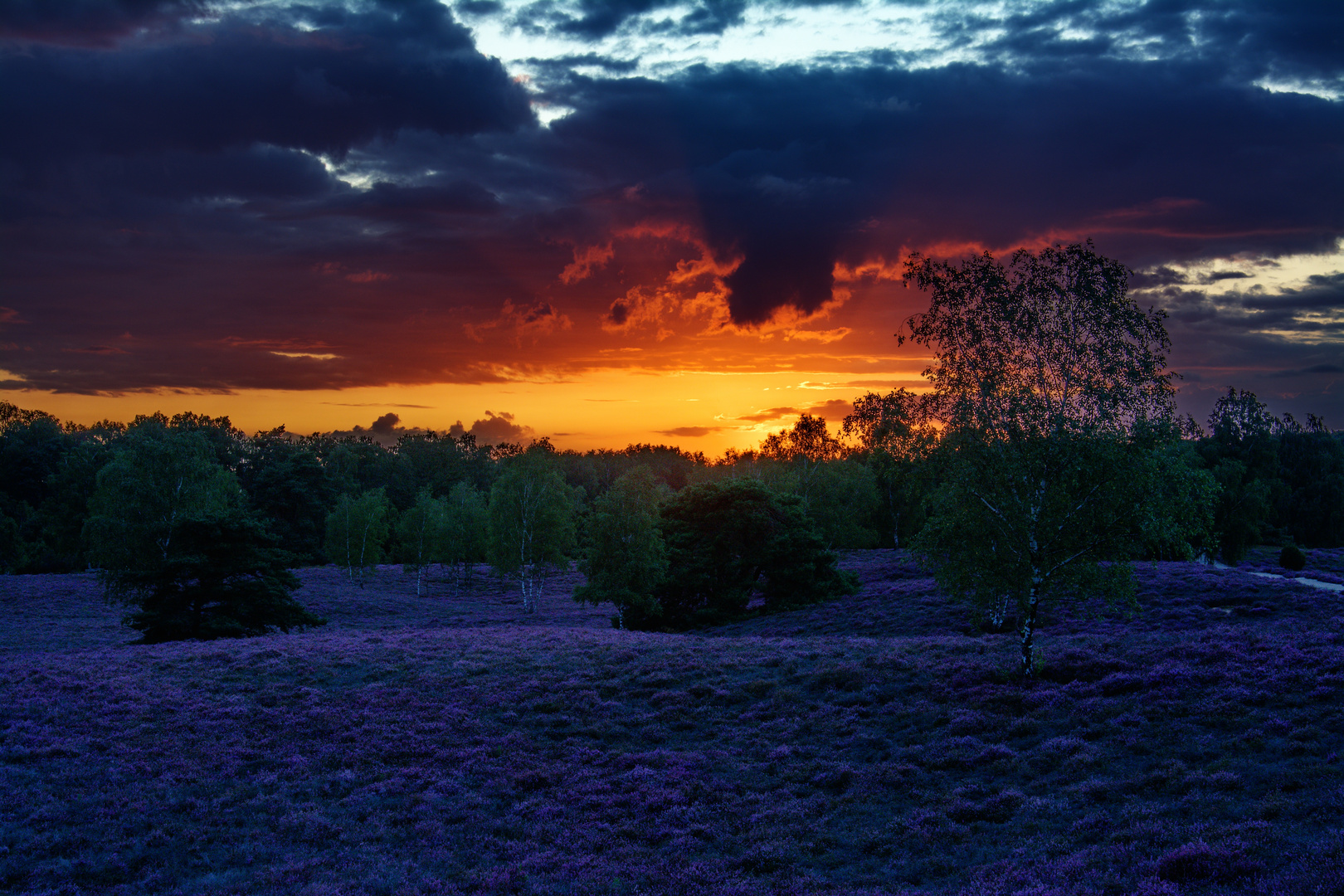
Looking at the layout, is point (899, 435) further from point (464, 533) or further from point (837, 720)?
point (464, 533)

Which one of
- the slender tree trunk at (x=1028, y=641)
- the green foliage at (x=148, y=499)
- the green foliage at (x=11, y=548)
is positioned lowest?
the green foliage at (x=11, y=548)

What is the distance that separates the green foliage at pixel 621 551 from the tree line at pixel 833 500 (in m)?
Answer: 0.14

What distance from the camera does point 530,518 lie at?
66188 mm

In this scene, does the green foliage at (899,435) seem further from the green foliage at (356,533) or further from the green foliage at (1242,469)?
the green foliage at (356,533)

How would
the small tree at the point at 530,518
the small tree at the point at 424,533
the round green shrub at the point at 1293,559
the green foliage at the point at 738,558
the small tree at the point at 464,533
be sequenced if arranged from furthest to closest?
the small tree at the point at 464,533
the small tree at the point at 424,533
the small tree at the point at 530,518
the round green shrub at the point at 1293,559
the green foliage at the point at 738,558

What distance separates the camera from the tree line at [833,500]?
65.9 ft

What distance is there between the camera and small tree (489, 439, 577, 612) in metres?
65.8

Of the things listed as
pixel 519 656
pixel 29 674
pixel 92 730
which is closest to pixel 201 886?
pixel 92 730

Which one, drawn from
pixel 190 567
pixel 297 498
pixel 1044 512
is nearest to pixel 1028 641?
pixel 1044 512

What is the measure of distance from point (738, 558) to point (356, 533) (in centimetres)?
5251

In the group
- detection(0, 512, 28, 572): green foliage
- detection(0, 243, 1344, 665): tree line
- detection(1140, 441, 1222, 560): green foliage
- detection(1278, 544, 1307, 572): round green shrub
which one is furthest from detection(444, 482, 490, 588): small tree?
detection(1278, 544, 1307, 572): round green shrub

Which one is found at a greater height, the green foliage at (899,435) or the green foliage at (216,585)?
the green foliage at (899,435)

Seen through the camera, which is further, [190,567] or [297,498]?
[297,498]

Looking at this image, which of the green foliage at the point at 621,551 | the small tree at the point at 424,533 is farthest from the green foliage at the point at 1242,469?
the small tree at the point at 424,533
